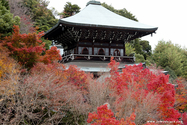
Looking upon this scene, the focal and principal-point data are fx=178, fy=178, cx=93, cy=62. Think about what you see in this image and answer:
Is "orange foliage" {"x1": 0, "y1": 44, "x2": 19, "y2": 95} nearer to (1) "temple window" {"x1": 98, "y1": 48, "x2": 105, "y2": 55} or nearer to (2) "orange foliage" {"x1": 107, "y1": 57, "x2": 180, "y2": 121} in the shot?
(2) "orange foliage" {"x1": 107, "y1": 57, "x2": 180, "y2": 121}

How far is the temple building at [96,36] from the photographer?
15812mm

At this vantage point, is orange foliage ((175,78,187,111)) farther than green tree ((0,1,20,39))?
Yes

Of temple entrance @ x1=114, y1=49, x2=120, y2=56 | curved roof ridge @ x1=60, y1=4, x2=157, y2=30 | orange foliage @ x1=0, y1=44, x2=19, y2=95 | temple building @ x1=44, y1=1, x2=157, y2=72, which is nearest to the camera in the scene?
orange foliage @ x1=0, y1=44, x2=19, y2=95

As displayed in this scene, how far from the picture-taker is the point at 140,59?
32906 millimetres

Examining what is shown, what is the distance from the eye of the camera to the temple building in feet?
51.9

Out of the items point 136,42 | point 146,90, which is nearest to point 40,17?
point 136,42

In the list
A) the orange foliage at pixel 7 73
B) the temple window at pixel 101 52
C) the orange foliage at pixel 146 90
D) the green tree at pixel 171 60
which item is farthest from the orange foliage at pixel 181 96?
the orange foliage at pixel 7 73

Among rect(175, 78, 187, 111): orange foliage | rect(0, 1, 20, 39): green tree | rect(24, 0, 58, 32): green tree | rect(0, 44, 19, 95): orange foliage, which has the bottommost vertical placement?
rect(175, 78, 187, 111): orange foliage

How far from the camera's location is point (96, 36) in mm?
17297

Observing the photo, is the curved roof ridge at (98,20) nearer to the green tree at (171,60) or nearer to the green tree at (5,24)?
the green tree at (5,24)

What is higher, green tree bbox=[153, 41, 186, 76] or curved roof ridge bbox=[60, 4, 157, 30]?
curved roof ridge bbox=[60, 4, 157, 30]

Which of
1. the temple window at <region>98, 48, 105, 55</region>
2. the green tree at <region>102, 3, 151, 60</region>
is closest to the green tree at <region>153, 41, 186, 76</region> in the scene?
the green tree at <region>102, 3, 151, 60</region>

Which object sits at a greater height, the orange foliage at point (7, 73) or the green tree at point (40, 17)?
the green tree at point (40, 17)

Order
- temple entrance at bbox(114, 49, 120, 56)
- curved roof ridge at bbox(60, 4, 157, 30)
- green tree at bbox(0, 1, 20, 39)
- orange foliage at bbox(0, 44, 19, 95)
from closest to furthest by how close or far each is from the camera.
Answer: orange foliage at bbox(0, 44, 19, 95)
green tree at bbox(0, 1, 20, 39)
curved roof ridge at bbox(60, 4, 157, 30)
temple entrance at bbox(114, 49, 120, 56)
